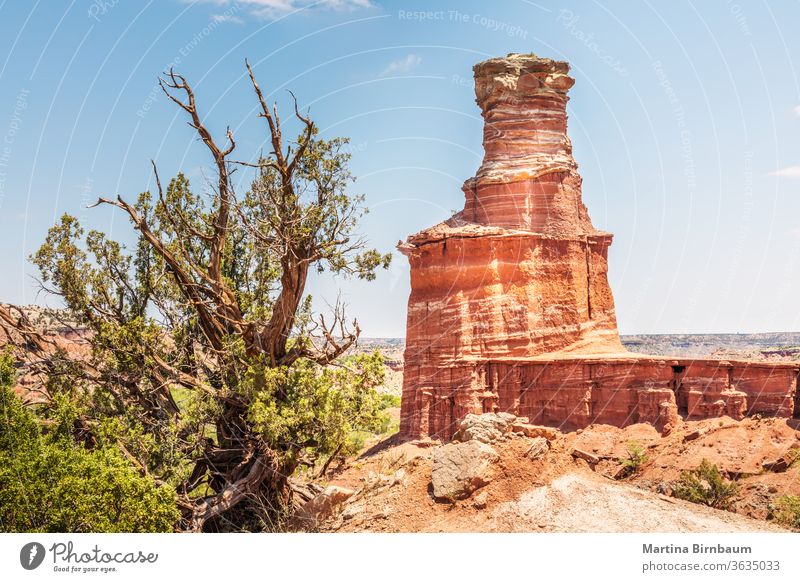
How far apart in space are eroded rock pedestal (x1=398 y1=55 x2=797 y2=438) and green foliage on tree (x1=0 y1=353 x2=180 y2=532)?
2579 cm

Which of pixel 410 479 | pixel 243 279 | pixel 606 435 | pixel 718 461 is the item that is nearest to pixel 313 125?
pixel 243 279

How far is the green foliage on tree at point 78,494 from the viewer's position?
893 inches

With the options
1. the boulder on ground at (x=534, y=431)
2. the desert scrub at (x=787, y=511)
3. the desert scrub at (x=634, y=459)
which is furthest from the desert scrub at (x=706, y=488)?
the boulder on ground at (x=534, y=431)

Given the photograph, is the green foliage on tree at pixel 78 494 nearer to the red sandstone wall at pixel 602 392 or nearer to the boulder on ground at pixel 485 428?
the boulder on ground at pixel 485 428

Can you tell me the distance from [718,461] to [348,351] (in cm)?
1666

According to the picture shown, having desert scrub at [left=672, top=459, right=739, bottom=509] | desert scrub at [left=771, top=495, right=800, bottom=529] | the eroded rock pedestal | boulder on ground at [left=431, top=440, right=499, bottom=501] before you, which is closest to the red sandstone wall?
the eroded rock pedestal

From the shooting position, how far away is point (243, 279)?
31.3 metres

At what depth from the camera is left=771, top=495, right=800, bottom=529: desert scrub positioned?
2522 centimetres

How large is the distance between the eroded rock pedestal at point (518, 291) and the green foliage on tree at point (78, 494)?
25.8m

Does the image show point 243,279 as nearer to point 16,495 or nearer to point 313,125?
point 313,125

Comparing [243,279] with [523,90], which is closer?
[243,279]

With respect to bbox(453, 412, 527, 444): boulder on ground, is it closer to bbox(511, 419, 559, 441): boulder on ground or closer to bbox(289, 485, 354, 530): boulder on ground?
bbox(511, 419, 559, 441): boulder on ground

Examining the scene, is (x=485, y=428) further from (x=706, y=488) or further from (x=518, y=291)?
(x=518, y=291)
